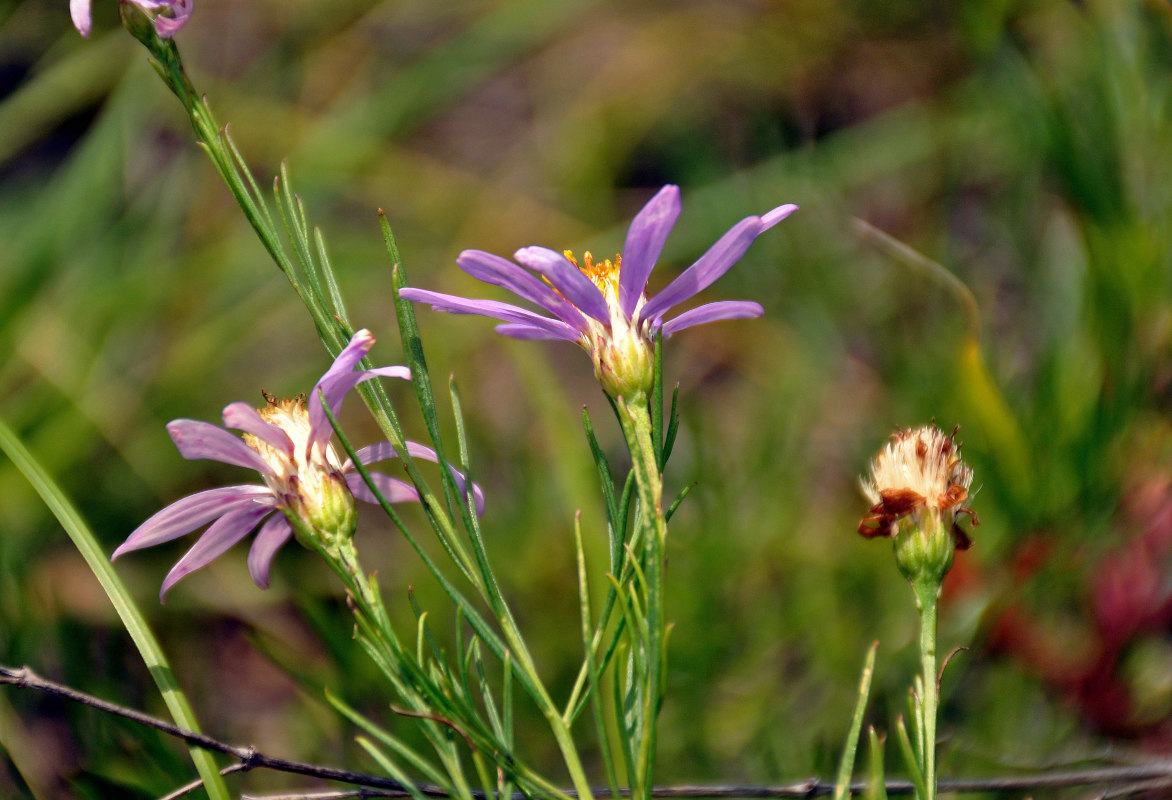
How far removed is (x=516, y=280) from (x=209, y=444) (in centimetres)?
12

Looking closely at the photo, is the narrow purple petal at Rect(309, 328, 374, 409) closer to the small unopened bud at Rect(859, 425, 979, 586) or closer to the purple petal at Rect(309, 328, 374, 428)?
the purple petal at Rect(309, 328, 374, 428)

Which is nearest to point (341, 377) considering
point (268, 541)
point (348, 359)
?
point (348, 359)

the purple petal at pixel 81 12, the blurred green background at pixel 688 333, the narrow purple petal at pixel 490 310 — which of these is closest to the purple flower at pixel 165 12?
the purple petal at pixel 81 12

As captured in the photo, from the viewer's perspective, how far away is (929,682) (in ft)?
0.90

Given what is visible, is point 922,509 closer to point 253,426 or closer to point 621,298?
point 621,298

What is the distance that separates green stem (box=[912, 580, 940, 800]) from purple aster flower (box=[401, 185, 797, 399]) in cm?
12

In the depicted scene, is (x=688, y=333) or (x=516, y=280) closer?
(x=516, y=280)

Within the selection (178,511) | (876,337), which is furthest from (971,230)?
(178,511)

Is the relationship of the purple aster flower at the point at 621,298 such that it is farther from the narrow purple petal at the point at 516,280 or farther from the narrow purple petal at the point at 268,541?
the narrow purple petal at the point at 268,541

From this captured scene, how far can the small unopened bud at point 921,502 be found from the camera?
315 mm

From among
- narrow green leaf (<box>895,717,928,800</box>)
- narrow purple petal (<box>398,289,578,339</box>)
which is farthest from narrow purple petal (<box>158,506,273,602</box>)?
narrow green leaf (<box>895,717,928,800</box>)

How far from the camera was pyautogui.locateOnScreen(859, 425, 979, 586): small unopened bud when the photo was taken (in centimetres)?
32

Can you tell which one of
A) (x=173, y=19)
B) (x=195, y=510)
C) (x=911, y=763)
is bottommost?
(x=911, y=763)

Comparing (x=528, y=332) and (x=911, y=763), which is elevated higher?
(x=528, y=332)
